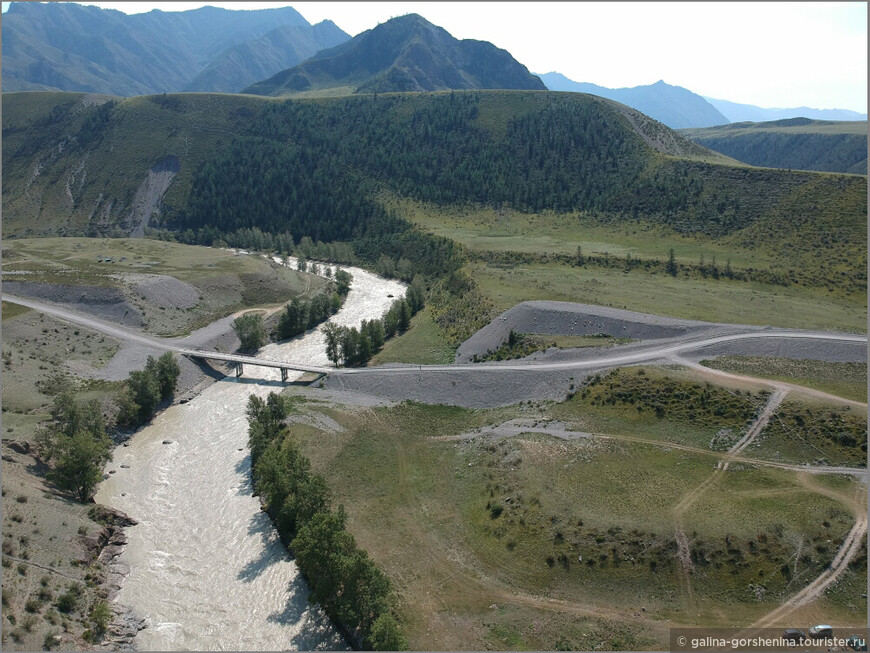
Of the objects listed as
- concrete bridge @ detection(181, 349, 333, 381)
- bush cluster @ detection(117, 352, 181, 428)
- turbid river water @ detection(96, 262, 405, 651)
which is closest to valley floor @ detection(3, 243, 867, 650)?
concrete bridge @ detection(181, 349, 333, 381)

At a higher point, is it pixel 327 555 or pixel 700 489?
pixel 700 489

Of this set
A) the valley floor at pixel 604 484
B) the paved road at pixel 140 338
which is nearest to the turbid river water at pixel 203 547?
the valley floor at pixel 604 484

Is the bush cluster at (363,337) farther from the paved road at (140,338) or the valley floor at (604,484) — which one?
the valley floor at (604,484)

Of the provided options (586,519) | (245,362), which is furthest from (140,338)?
(586,519)

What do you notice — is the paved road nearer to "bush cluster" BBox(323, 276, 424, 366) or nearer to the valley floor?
"bush cluster" BBox(323, 276, 424, 366)

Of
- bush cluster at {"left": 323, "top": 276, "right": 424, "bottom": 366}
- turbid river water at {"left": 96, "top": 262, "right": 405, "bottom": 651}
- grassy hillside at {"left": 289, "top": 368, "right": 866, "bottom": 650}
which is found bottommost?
turbid river water at {"left": 96, "top": 262, "right": 405, "bottom": 651}

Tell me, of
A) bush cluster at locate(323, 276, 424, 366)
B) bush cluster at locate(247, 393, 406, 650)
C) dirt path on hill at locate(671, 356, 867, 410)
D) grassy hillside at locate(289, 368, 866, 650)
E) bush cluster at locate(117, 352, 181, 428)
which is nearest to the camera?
bush cluster at locate(247, 393, 406, 650)

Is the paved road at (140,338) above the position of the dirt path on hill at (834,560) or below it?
above

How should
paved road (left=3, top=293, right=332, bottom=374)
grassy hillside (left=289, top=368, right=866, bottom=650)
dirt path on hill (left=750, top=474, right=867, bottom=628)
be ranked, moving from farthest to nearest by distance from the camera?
paved road (left=3, top=293, right=332, bottom=374)
grassy hillside (left=289, top=368, right=866, bottom=650)
dirt path on hill (left=750, top=474, right=867, bottom=628)

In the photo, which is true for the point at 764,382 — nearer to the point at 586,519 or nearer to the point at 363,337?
the point at 586,519

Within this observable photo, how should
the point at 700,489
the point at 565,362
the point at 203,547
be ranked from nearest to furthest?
the point at 700,489 < the point at 203,547 < the point at 565,362
